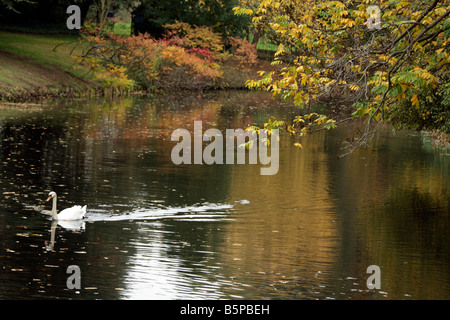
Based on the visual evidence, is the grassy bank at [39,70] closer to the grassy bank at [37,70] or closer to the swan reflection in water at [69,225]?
the grassy bank at [37,70]

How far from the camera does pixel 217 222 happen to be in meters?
17.2

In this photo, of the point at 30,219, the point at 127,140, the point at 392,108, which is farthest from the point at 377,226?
the point at 127,140

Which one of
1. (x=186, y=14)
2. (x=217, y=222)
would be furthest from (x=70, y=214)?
(x=186, y=14)

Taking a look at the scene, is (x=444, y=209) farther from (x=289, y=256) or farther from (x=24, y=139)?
(x=24, y=139)

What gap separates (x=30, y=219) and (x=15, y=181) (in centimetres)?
429

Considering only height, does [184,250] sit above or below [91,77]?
below

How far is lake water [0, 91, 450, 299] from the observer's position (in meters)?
12.6

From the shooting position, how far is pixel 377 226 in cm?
1747

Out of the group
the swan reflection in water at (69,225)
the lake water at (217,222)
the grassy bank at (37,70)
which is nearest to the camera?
the lake water at (217,222)

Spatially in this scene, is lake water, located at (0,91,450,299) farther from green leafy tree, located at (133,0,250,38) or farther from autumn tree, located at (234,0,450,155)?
green leafy tree, located at (133,0,250,38)

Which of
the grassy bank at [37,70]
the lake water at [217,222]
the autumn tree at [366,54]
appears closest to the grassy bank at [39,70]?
the grassy bank at [37,70]

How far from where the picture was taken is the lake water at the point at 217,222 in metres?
12.6

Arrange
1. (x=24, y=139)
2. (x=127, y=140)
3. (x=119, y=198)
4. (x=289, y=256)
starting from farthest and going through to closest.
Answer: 1. (x=127, y=140)
2. (x=24, y=139)
3. (x=119, y=198)
4. (x=289, y=256)

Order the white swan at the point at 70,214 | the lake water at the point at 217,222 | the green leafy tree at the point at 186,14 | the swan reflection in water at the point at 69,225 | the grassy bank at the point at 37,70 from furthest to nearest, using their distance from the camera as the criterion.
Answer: the green leafy tree at the point at 186,14 → the grassy bank at the point at 37,70 → the white swan at the point at 70,214 → the swan reflection in water at the point at 69,225 → the lake water at the point at 217,222
